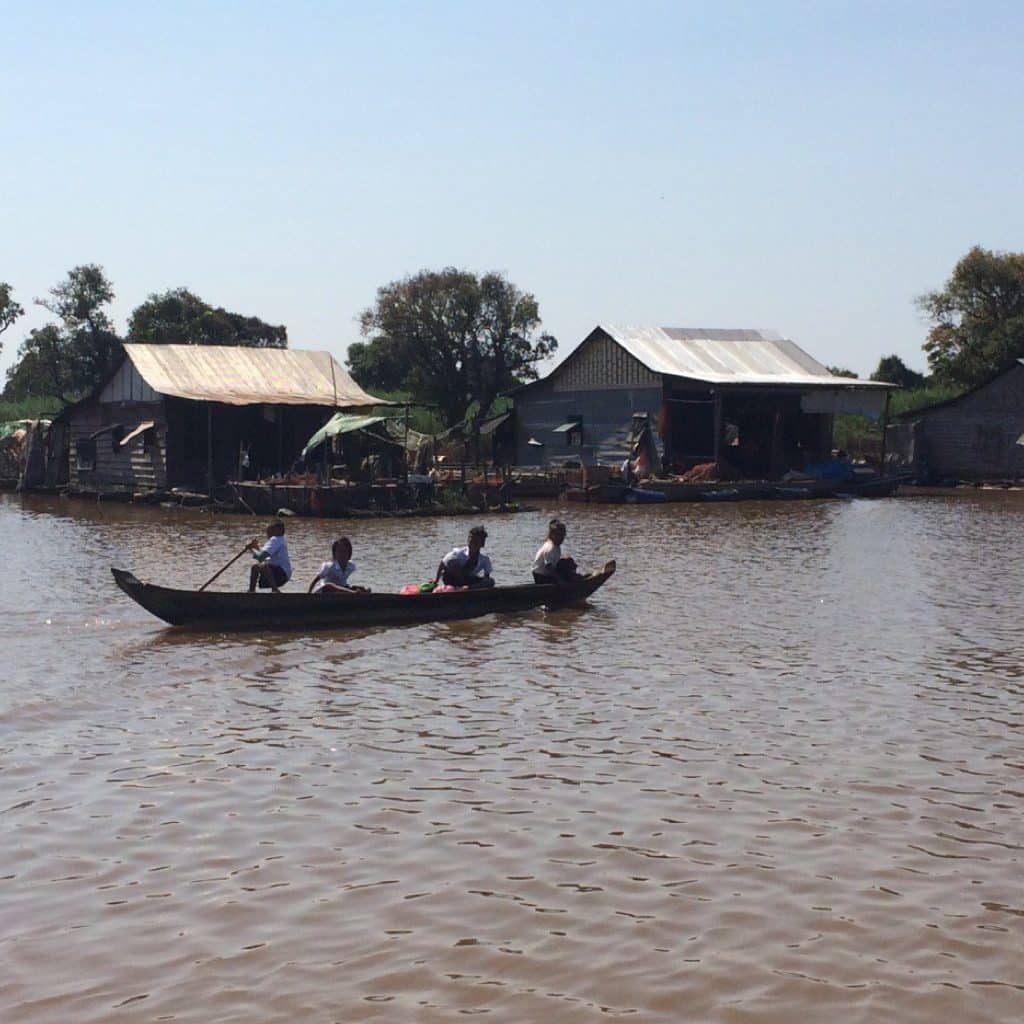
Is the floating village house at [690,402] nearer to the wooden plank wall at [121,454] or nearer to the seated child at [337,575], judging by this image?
the wooden plank wall at [121,454]

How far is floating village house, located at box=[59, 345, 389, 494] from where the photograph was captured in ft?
116

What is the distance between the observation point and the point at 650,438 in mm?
39031

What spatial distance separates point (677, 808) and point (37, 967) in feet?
12.3

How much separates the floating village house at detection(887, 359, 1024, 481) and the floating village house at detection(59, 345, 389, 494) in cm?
1874

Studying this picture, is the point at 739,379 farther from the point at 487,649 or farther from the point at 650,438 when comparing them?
the point at 487,649

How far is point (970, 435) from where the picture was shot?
43.9 m

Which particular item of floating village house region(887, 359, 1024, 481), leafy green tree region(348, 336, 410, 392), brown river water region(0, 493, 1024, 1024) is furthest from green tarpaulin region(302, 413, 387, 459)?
leafy green tree region(348, 336, 410, 392)

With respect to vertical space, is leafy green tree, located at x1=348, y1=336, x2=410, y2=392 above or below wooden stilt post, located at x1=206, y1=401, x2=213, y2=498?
above

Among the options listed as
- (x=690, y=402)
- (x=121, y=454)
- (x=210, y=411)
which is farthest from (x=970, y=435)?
(x=121, y=454)

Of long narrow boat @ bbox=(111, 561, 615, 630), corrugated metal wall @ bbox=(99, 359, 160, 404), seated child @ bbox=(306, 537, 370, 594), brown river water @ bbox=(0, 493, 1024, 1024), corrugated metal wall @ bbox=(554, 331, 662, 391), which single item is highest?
corrugated metal wall @ bbox=(554, 331, 662, 391)

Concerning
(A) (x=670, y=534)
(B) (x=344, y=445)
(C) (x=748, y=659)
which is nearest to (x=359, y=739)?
(C) (x=748, y=659)

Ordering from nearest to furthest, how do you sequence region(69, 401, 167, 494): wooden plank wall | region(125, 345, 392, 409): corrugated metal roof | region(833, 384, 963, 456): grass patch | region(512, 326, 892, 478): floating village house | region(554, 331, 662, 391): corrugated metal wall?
1. region(125, 345, 392, 409): corrugated metal roof
2. region(69, 401, 167, 494): wooden plank wall
3. region(512, 326, 892, 478): floating village house
4. region(554, 331, 662, 391): corrugated metal wall
5. region(833, 384, 963, 456): grass patch

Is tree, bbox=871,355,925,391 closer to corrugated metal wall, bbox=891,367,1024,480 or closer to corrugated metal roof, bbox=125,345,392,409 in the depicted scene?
corrugated metal wall, bbox=891,367,1024,480

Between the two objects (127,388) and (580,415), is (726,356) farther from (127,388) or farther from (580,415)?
(127,388)
